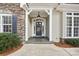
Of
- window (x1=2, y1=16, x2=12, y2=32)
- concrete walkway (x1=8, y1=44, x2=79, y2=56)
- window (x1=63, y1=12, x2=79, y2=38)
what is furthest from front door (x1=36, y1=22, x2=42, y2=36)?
concrete walkway (x1=8, y1=44, x2=79, y2=56)

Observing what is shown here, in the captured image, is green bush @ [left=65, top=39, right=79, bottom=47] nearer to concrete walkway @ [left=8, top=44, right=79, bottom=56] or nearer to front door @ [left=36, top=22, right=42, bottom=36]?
concrete walkway @ [left=8, top=44, right=79, bottom=56]

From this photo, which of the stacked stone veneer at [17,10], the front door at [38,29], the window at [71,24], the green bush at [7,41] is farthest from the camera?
the front door at [38,29]

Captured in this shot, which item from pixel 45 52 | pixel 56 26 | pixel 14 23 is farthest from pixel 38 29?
pixel 45 52

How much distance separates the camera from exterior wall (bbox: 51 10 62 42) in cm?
2005

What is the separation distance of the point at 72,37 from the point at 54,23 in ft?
7.82

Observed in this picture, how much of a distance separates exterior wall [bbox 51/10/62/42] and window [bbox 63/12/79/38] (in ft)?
3.60

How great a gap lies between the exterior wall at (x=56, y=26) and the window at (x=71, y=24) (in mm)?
1097

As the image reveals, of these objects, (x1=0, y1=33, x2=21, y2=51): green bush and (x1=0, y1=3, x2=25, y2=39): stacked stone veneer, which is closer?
(x1=0, y1=33, x2=21, y2=51): green bush

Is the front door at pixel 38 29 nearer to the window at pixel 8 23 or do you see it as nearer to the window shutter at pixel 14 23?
the window at pixel 8 23

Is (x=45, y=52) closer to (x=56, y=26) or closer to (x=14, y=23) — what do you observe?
(x=14, y=23)

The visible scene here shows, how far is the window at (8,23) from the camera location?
17922 millimetres

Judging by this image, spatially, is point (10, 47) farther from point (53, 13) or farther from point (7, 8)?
point (53, 13)

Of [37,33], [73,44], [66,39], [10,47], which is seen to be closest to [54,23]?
[66,39]

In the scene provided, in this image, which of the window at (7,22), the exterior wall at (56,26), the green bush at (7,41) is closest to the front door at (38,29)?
the exterior wall at (56,26)
